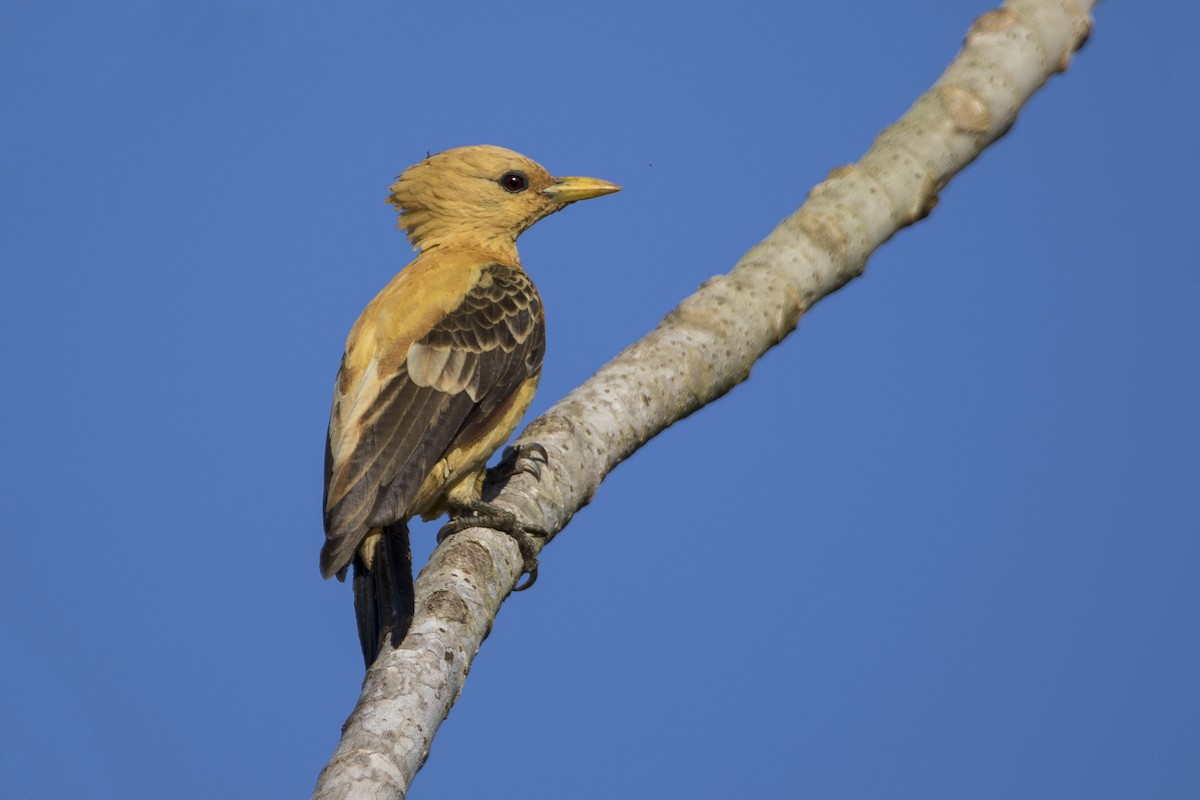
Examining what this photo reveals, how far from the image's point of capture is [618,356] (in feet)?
19.3

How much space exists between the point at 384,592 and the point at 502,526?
0.55 metres

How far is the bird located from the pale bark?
0.68 ft

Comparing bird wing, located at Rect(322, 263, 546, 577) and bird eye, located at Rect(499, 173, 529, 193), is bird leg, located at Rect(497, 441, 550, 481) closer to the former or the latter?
bird wing, located at Rect(322, 263, 546, 577)

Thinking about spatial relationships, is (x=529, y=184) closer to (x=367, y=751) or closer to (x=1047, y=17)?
(x=1047, y=17)

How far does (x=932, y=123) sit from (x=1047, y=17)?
808 mm

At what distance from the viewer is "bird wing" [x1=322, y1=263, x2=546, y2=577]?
5.02m

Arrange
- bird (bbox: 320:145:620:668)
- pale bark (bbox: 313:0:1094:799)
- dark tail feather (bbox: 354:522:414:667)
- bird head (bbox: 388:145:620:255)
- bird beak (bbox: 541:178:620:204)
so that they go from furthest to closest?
1. bird beak (bbox: 541:178:620:204)
2. bird head (bbox: 388:145:620:255)
3. bird (bbox: 320:145:620:668)
4. pale bark (bbox: 313:0:1094:799)
5. dark tail feather (bbox: 354:522:414:667)

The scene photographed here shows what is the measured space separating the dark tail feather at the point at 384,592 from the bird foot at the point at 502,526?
18 centimetres

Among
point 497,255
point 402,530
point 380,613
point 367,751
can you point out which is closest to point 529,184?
point 497,255

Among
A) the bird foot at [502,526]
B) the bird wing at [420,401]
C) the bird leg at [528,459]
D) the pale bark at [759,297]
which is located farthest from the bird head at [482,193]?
the bird foot at [502,526]

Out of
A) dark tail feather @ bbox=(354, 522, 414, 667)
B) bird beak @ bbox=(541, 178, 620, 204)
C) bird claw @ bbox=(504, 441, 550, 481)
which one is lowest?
dark tail feather @ bbox=(354, 522, 414, 667)

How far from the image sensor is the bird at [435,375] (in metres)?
4.95

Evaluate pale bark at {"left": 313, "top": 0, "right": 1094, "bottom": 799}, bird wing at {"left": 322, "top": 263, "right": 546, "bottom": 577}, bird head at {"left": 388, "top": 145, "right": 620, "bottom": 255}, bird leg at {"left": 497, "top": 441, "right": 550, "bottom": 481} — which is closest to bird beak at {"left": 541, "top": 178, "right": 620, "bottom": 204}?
bird head at {"left": 388, "top": 145, "right": 620, "bottom": 255}

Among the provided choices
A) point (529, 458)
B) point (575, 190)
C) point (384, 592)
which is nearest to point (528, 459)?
point (529, 458)
